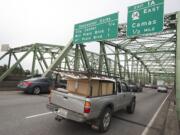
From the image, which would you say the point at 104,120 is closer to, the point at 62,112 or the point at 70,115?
the point at 70,115

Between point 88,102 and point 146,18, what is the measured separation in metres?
9.25

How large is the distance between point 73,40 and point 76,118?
12.7 meters

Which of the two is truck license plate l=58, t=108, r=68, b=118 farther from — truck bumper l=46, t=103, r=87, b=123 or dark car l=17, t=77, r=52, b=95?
dark car l=17, t=77, r=52, b=95

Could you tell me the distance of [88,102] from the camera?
4297mm

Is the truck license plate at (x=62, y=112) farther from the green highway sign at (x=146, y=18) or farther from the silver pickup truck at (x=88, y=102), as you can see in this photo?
the green highway sign at (x=146, y=18)

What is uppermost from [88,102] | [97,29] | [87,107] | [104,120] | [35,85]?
[97,29]

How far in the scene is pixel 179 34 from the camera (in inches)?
356

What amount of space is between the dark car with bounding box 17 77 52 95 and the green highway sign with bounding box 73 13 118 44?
217 inches

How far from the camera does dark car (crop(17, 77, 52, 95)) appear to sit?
1245 cm

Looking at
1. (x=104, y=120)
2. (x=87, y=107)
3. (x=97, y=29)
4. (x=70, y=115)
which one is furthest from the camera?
(x=97, y=29)

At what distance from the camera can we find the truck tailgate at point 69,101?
439 cm

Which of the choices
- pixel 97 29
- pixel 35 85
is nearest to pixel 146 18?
pixel 97 29

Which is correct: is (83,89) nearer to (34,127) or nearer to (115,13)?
(34,127)

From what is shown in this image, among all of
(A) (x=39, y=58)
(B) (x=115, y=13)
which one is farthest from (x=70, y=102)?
(A) (x=39, y=58)
